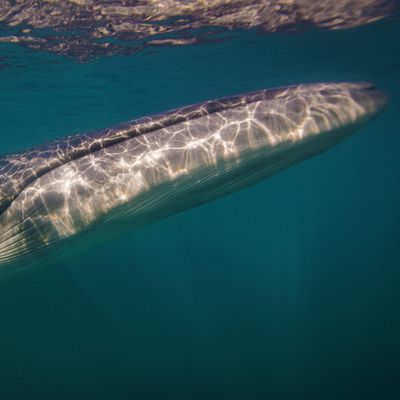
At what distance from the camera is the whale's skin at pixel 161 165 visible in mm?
3092

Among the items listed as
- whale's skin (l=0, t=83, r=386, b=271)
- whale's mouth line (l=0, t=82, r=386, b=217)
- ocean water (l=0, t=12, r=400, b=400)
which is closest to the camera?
whale's skin (l=0, t=83, r=386, b=271)

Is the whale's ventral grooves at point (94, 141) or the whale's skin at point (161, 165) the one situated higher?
the whale's ventral grooves at point (94, 141)

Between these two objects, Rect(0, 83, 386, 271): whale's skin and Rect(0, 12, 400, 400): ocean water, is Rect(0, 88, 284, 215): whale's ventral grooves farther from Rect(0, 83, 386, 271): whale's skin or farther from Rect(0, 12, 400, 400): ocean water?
Rect(0, 12, 400, 400): ocean water

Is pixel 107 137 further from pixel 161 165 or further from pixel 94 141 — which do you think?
pixel 161 165

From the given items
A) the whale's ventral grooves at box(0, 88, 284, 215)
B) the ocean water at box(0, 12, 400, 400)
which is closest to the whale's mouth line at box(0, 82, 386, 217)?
the whale's ventral grooves at box(0, 88, 284, 215)

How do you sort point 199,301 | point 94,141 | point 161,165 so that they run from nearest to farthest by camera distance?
1. point 161,165
2. point 94,141
3. point 199,301

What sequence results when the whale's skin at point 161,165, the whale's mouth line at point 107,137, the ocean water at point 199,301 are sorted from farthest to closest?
the ocean water at point 199,301 < the whale's mouth line at point 107,137 < the whale's skin at point 161,165

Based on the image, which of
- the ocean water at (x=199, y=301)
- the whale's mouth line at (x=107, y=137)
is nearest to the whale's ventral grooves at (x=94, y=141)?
the whale's mouth line at (x=107, y=137)

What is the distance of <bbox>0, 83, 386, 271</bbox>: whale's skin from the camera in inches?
122

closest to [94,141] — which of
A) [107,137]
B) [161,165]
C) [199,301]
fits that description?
[107,137]

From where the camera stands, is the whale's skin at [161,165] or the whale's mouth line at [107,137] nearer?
the whale's skin at [161,165]

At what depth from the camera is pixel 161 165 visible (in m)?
3.14

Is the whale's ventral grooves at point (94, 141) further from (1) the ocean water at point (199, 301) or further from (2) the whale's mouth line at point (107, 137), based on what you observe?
(1) the ocean water at point (199, 301)

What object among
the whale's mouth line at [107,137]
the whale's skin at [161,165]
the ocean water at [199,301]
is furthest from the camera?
the ocean water at [199,301]
